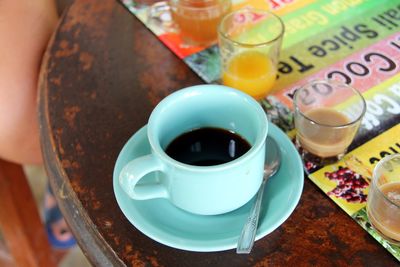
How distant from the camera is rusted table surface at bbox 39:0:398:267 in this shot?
50 centimetres

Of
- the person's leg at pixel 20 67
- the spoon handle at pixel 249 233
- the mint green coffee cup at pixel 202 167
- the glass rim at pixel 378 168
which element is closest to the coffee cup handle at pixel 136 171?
the mint green coffee cup at pixel 202 167

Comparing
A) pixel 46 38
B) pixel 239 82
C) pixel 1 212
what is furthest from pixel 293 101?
pixel 1 212

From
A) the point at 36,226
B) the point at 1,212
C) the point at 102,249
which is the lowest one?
the point at 36,226

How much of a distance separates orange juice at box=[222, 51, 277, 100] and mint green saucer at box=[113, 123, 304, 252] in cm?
13

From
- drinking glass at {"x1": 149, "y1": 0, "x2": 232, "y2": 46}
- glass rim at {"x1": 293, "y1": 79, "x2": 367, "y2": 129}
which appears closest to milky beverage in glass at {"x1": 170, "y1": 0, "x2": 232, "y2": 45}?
drinking glass at {"x1": 149, "y1": 0, "x2": 232, "y2": 46}

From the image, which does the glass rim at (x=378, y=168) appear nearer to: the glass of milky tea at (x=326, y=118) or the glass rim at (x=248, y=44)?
the glass of milky tea at (x=326, y=118)

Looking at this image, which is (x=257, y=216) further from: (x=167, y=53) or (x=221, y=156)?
(x=167, y=53)

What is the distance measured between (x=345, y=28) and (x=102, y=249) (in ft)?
1.58

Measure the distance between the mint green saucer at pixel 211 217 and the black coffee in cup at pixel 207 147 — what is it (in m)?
0.05

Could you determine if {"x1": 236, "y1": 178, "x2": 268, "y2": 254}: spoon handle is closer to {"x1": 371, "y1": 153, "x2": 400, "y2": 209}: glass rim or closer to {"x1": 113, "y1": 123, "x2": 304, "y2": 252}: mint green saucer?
{"x1": 113, "y1": 123, "x2": 304, "y2": 252}: mint green saucer

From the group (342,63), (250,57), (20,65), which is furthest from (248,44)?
(20,65)

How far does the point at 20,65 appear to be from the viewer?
753 mm

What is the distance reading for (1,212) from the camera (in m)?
0.89

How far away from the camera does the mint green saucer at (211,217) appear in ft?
1.61
